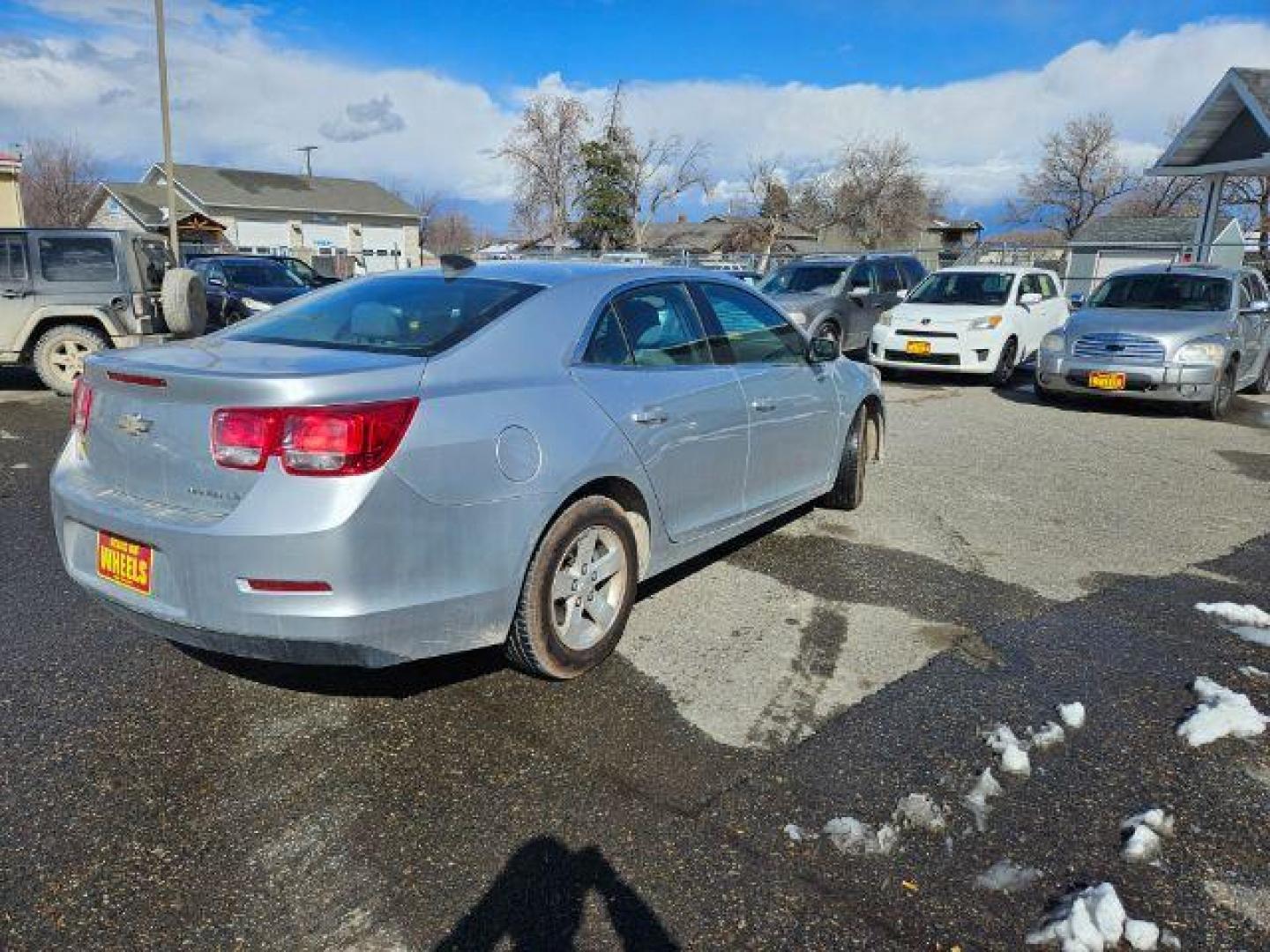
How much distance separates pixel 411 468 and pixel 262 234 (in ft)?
174

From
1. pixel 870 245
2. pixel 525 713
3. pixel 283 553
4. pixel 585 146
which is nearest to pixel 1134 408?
pixel 525 713

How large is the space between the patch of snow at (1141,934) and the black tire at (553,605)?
193 centimetres

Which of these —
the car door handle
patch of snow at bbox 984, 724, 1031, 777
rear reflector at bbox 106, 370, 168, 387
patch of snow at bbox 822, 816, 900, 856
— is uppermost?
rear reflector at bbox 106, 370, 168, 387

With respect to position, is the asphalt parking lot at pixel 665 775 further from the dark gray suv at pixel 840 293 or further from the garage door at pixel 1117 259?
the garage door at pixel 1117 259

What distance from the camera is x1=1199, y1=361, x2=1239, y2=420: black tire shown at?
971 cm

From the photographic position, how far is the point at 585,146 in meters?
50.9

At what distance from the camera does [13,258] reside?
32.0 ft

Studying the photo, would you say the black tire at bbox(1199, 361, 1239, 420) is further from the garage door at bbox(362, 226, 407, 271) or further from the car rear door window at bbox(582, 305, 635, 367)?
the garage door at bbox(362, 226, 407, 271)

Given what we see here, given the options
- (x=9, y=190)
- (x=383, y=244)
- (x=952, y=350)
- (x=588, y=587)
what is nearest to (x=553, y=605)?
(x=588, y=587)

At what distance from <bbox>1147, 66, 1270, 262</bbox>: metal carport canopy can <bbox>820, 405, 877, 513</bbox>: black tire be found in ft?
57.0

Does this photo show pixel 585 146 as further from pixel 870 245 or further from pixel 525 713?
pixel 525 713

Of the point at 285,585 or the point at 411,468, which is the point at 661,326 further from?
the point at 285,585

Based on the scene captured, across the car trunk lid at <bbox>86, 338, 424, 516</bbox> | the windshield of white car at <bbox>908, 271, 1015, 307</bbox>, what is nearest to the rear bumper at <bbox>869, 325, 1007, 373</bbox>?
the windshield of white car at <bbox>908, 271, 1015, 307</bbox>

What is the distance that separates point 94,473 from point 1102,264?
4627 cm
